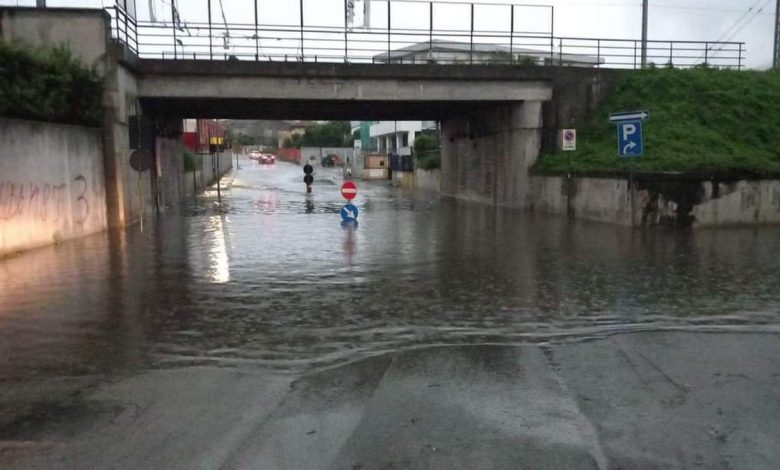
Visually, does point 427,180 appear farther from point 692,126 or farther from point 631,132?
point 631,132

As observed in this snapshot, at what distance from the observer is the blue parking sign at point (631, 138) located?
17.4m

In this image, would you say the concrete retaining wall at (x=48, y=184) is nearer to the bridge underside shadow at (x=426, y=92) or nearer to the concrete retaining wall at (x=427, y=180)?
the bridge underside shadow at (x=426, y=92)

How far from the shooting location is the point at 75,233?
1727 cm

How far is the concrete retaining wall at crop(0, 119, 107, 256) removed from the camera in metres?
14.1

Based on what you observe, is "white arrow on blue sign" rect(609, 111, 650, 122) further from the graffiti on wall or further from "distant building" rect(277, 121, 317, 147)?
"distant building" rect(277, 121, 317, 147)

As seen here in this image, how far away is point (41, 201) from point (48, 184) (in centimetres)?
52

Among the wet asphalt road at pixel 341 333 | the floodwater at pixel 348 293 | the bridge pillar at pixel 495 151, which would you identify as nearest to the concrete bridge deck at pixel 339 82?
the bridge pillar at pixel 495 151

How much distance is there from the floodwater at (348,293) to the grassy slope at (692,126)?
359cm

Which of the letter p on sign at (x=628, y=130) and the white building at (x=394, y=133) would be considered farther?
the white building at (x=394, y=133)

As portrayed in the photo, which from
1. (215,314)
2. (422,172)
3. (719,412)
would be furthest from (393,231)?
(422,172)

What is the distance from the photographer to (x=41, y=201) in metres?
15.5

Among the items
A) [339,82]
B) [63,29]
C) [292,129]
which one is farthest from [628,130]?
[292,129]

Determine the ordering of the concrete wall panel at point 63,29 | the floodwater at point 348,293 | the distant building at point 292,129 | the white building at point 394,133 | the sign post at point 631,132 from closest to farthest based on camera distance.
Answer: the floodwater at point 348,293
the sign post at point 631,132
the concrete wall panel at point 63,29
the white building at point 394,133
the distant building at point 292,129

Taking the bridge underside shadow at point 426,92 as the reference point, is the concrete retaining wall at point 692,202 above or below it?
below
